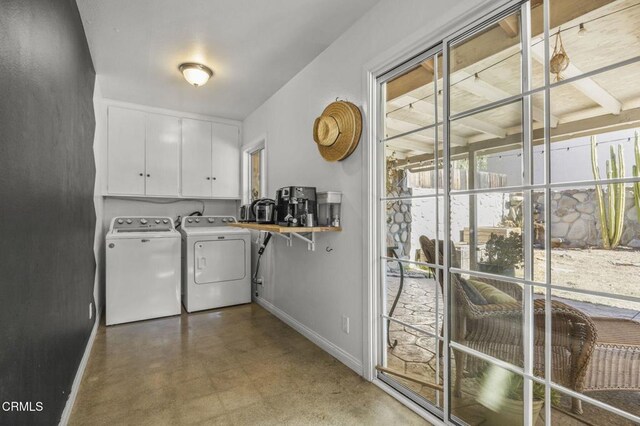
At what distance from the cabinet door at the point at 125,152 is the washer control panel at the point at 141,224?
33 cm

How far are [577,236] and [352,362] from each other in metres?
1.63

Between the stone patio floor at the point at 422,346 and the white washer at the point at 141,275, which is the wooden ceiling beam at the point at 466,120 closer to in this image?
the stone patio floor at the point at 422,346

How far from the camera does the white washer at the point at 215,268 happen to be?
3592 mm

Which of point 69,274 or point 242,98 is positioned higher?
point 242,98

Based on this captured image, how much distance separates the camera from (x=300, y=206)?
96.0 inches

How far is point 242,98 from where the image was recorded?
3.60 m

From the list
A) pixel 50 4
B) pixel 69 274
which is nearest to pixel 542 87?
pixel 50 4

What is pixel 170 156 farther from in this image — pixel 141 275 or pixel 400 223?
pixel 400 223

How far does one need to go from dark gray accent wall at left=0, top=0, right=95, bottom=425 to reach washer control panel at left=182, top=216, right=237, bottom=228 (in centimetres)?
202

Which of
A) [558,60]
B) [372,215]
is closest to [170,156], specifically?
[372,215]

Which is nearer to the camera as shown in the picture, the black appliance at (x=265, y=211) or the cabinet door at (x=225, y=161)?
the black appliance at (x=265, y=211)

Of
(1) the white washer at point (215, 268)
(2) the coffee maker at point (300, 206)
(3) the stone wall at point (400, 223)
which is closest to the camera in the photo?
(3) the stone wall at point (400, 223)

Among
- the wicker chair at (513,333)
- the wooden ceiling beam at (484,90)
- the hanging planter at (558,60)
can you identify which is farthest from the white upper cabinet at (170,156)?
the hanging planter at (558,60)

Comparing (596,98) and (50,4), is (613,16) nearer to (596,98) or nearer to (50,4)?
(596,98)
